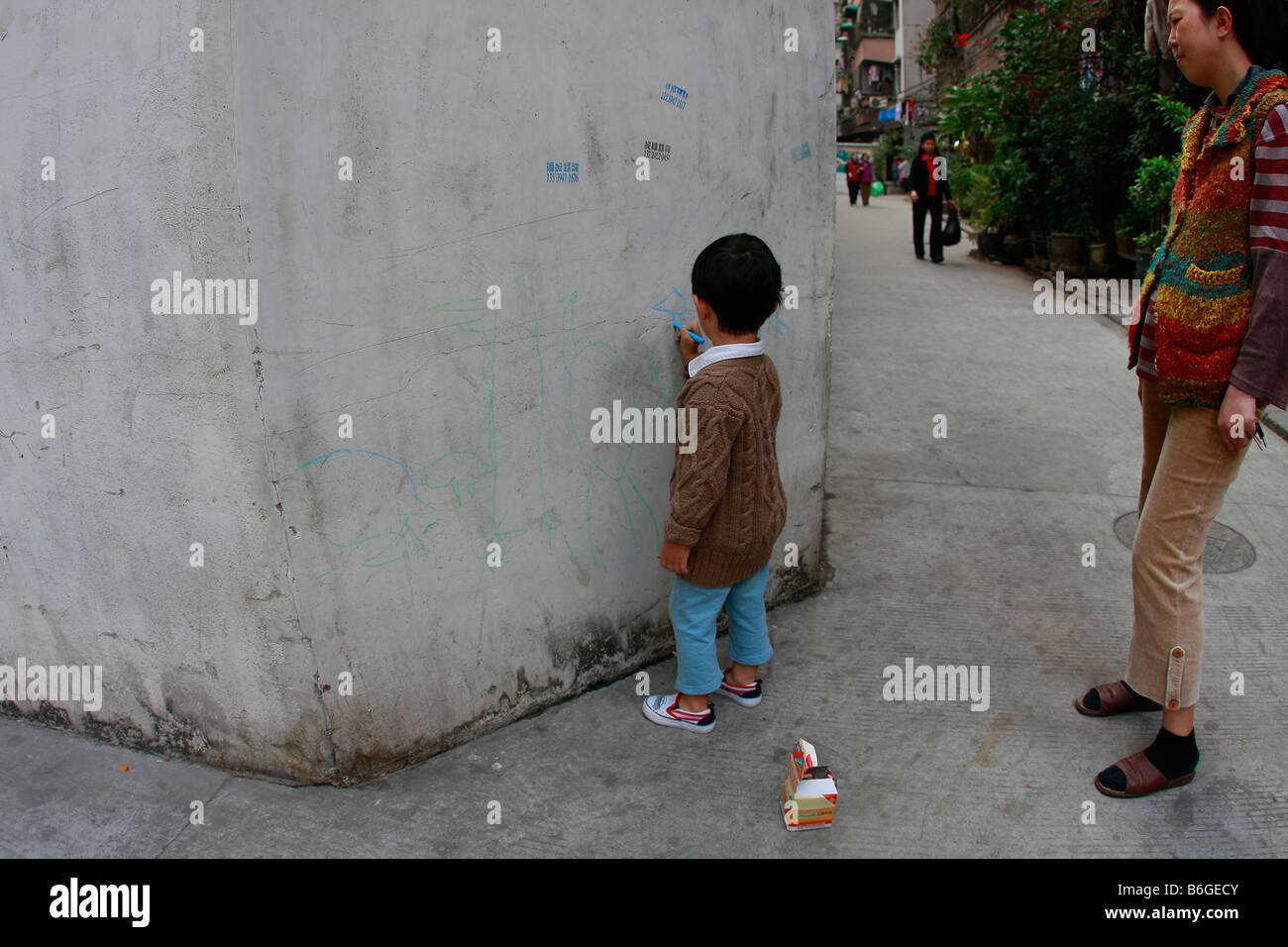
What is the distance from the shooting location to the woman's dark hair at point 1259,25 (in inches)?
90.2

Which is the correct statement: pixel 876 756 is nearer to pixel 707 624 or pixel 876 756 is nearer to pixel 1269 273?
pixel 707 624

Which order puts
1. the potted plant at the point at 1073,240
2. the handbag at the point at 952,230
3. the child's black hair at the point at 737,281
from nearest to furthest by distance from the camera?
the child's black hair at the point at 737,281 → the potted plant at the point at 1073,240 → the handbag at the point at 952,230

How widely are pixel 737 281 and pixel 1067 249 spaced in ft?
31.6

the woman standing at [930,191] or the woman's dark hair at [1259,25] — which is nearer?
the woman's dark hair at [1259,25]

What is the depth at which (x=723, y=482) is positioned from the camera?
2645 millimetres

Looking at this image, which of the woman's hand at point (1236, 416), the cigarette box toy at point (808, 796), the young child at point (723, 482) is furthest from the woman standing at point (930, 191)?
the cigarette box toy at point (808, 796)

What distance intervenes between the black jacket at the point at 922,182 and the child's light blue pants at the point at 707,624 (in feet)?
32.3

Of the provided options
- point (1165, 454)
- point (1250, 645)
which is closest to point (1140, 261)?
point (1250, 645)

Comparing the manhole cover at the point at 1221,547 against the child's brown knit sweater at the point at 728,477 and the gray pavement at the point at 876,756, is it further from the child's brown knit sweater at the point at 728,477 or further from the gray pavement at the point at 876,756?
the child's brown knit sweater at the point at 728,477

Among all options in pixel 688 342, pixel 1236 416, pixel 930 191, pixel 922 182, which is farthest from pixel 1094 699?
→ pixel 930 191

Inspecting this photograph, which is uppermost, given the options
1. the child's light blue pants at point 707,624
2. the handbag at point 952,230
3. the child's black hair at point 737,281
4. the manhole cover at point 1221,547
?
A: the handbag at point 952,230

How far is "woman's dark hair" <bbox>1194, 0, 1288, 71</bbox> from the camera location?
90.2 inches

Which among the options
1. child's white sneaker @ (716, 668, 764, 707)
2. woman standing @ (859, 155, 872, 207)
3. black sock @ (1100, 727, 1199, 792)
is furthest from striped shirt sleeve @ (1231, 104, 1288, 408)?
woman standing @ (859, 155, 872, 207)

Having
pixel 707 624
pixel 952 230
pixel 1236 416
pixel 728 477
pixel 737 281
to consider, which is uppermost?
pixel 952 230
